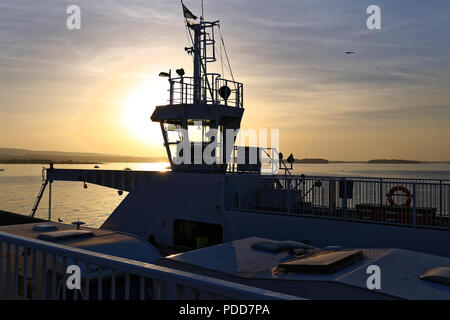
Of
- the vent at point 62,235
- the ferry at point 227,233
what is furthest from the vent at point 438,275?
the vent at point 62,235

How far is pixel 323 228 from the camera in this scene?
13859 mm

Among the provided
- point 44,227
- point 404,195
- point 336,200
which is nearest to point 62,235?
point 44,227

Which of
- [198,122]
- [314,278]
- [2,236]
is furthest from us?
[198,122]

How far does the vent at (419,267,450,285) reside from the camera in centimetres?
571

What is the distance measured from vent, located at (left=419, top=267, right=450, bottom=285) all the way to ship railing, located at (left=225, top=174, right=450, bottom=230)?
558 cm

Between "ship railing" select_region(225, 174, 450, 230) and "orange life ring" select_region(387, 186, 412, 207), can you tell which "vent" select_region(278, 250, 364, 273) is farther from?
"orange life ring" select_region(387, 186, 412, 207)

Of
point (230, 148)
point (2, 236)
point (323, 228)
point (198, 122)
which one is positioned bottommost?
point (323, 228)

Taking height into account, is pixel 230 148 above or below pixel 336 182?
above

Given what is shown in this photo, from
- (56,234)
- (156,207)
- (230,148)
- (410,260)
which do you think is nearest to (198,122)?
(230,148)

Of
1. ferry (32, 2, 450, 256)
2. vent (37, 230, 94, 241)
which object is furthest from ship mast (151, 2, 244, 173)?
vent (37, 230, 94, 241)

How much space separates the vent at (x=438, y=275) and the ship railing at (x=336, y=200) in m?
5.58

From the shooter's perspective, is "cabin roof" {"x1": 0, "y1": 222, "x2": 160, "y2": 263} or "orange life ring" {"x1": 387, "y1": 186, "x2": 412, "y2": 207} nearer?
"cabin roof" {"x1": 0, "y1": 222, "x2": 160, "y2": 263}

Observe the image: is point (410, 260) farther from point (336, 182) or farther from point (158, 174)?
point (158, 174)

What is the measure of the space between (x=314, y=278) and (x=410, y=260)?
2.24m
